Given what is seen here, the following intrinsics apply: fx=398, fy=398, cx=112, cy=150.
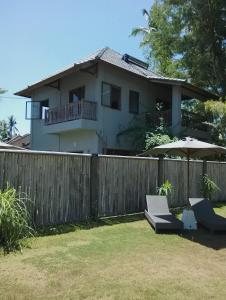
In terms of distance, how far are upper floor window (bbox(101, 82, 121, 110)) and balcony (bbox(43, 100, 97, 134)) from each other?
874 mm

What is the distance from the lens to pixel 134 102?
934 inches

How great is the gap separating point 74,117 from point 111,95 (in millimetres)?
2645

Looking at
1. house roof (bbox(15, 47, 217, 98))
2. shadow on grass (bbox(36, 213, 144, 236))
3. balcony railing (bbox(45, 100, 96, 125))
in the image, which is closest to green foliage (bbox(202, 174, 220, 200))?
shadow on grass (bbox(36, 213, 144, 236))

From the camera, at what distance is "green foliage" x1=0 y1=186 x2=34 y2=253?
25.3 feet

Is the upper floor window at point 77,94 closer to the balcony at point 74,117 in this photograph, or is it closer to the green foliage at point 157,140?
the balcony at point 74,117

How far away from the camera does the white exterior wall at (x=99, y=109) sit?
838 inches

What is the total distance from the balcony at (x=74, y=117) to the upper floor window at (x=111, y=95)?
0.87 metres

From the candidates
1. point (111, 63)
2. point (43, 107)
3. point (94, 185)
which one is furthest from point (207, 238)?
point (43, 107)

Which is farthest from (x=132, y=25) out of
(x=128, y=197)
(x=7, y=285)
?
(x=7, y=285)

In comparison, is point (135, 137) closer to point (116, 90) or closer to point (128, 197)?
point (116, 90)

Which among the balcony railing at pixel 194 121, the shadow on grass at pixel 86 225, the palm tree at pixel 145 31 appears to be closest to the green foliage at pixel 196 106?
the balcony railing at pixel 194 121

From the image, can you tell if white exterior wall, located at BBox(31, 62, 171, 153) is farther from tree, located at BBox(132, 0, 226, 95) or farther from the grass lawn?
the grass lawn

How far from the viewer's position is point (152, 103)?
25.0 meters

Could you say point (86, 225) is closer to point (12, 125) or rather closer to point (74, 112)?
point (74, 112)
